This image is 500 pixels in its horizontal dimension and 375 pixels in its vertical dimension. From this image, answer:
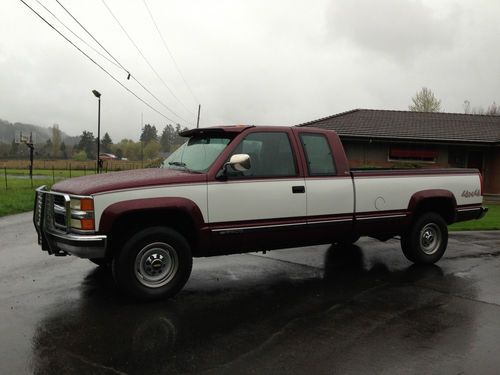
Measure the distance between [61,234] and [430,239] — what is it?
5394mm

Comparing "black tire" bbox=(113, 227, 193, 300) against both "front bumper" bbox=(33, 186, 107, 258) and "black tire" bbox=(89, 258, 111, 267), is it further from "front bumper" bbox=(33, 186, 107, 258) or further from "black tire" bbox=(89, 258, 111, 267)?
"black tire" bbox=(89, 258, 111, 267)

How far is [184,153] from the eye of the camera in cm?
597

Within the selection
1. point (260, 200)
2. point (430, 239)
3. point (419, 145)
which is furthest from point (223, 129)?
point (419, 145)

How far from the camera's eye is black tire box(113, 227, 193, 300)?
486 cm

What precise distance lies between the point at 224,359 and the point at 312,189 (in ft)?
8.98

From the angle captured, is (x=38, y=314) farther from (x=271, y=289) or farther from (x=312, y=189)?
(x=312, y=189)

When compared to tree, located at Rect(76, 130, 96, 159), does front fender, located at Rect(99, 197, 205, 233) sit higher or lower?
lower

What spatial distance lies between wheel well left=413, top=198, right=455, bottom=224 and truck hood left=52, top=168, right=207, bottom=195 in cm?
364

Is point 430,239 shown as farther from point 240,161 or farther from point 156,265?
point 156,265

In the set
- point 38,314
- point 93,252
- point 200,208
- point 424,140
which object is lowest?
point 38,314

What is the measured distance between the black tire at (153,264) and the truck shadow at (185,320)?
0.17 meters

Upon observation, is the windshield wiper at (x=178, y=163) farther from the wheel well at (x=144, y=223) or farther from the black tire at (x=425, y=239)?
the black tire at (x=425, y=239)

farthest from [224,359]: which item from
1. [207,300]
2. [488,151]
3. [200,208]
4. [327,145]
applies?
[488,151]

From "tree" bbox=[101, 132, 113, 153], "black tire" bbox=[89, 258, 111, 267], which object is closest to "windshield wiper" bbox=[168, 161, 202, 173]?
"black tire" bbox=[89, 258, 111, 267]
